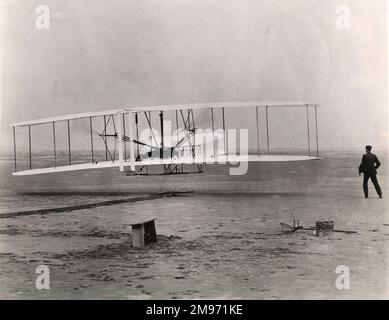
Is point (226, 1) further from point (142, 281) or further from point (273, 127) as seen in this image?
point (273, 127)

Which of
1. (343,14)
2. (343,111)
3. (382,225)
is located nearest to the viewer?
(382,225)

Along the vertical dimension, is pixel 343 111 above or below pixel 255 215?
above

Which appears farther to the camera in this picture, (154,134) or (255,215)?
(154,134)

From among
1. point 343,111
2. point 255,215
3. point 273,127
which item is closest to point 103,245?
point 255,215

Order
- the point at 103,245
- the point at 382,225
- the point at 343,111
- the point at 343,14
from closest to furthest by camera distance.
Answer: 1. the point at 103,245
2. the point at 382,225
3. the point at 343,14
4. the point at 343,111

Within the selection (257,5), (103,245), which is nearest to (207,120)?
(257,5)

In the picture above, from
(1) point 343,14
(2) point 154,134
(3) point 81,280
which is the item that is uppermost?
(1) point 343,14
